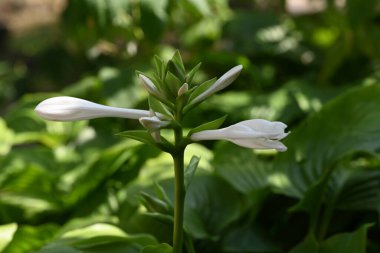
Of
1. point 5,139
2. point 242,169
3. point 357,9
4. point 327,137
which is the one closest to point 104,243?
point 242,169

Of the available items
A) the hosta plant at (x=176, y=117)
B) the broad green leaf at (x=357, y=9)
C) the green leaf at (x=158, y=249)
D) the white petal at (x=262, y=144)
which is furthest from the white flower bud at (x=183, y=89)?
the broad green leaf at (x=357, y=9)

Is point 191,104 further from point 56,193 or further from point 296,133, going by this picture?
point 56,193

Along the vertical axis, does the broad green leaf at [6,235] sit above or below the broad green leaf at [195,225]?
below

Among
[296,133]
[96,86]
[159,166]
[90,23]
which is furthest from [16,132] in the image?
[296,133]

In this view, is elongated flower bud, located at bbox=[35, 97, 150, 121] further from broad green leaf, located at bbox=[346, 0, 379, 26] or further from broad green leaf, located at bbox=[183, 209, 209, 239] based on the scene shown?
broad green leaf, located at bbox=[346, 0, 379, 26]

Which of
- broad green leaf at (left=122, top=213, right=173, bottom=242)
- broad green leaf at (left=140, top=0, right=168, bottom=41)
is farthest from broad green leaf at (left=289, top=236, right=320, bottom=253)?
broad green leaf at (left=140, top=0, right=168, bottom=41)

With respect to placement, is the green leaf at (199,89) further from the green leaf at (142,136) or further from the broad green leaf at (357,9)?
the broad green leaf at (357,9)
